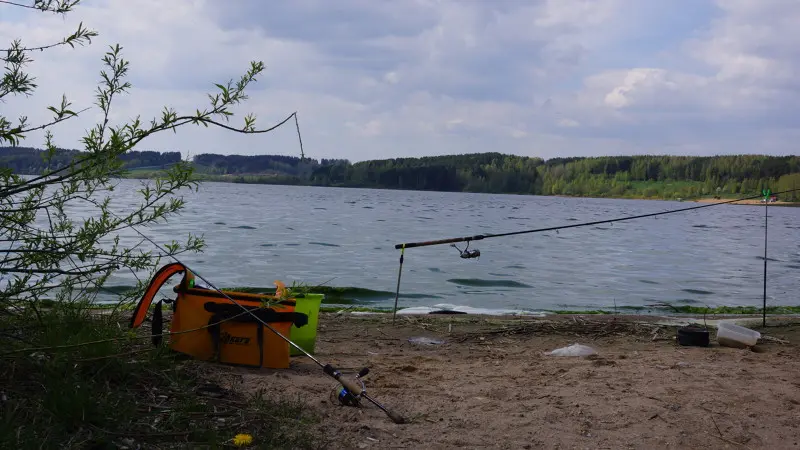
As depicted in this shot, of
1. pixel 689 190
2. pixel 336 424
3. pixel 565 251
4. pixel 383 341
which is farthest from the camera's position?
pixel 689 190

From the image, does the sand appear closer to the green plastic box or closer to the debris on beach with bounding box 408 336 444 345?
the debris on beach with bounding box 408 336 444 345

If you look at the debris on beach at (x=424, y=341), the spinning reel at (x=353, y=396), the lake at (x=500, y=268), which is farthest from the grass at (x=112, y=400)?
the lake at (x=500, y=268)

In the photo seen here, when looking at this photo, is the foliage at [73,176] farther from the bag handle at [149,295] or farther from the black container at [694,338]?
the black container at [694,338]

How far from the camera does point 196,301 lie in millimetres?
5867

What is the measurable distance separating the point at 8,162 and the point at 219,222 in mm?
36510

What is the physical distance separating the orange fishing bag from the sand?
20 cm

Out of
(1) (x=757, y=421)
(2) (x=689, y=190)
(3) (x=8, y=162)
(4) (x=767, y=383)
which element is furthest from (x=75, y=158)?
(2) (x=689, y=190)

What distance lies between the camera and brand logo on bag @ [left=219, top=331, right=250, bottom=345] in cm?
588

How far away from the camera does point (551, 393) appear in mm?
5691

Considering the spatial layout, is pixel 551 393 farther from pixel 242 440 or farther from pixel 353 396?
pixel 242 440

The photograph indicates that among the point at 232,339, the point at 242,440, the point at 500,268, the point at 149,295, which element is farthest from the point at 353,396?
the point at 500,268

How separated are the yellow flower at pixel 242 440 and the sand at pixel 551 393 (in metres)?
0.50

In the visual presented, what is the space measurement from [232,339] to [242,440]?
193 centimetres

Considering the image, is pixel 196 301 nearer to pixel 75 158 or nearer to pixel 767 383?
pixel 75 158
